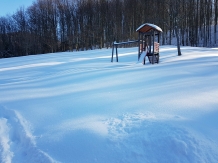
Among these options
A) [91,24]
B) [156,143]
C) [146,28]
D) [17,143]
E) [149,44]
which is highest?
[91,24]

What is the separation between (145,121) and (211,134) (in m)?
0.95

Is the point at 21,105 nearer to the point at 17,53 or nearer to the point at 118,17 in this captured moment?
the point at 118,17

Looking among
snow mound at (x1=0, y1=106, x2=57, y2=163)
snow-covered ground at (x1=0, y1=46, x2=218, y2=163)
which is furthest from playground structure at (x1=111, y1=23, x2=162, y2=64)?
snow mound at (x1=0, y1=106, x2=57, y2=163)

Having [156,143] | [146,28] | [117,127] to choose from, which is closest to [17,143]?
[117,127]

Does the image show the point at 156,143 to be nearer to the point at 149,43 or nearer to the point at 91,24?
the point at 149,43

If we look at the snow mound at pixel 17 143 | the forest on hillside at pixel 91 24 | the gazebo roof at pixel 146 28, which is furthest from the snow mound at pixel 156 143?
the forest on hillside at pixel 91 24

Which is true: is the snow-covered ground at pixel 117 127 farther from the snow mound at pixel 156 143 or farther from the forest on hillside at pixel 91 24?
the forest on hillside at pixel 91 24

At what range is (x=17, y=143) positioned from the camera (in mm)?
2916

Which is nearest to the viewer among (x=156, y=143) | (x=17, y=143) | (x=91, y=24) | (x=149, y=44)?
(x=156, y=143)

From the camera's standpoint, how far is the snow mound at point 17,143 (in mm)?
2482

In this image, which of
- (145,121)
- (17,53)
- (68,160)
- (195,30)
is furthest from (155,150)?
(17,53)

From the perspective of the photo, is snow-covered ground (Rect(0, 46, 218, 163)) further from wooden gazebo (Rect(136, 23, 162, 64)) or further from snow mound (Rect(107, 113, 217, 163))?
wooden gazebo (Rect(136, 23, 162, 64))

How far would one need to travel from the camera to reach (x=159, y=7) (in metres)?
32.3

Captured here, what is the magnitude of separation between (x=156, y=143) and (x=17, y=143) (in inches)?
85.5
